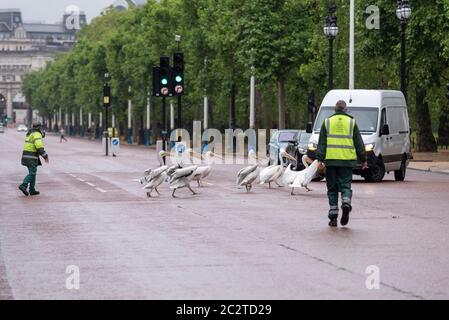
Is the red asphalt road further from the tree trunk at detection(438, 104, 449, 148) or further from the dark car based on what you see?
the tree trunk at detection(438, 104, 449, 148)

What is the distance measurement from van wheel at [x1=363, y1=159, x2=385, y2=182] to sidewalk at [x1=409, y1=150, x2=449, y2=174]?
319 inches

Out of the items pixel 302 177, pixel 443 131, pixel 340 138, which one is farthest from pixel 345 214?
pixel 443 131

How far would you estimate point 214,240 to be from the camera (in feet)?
56.3

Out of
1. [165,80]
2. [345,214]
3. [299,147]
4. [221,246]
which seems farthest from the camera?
[299,147]

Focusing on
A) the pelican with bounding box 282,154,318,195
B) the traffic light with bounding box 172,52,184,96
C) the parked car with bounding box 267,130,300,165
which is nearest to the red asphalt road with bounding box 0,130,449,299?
the pelican with bounding box 282,154,318,195

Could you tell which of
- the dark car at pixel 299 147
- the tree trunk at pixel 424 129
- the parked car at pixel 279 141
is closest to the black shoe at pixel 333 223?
the dark car at pixel 299 147

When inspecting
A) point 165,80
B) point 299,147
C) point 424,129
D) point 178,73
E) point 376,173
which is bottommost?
point 424,129

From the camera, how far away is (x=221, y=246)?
16.3 m

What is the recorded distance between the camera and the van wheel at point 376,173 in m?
34.9

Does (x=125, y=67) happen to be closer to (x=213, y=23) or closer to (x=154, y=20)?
(x=154, y=20)

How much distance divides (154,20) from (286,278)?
82312 millimetres

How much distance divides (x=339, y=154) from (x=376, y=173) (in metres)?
16.0

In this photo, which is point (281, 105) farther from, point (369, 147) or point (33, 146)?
point (33, 146)

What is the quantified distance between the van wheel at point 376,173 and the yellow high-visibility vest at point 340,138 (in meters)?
15.5
